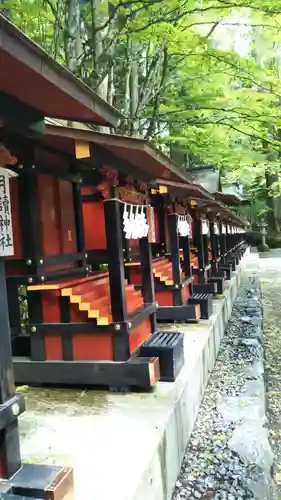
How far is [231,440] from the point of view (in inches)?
173

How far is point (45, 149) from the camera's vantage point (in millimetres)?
4777

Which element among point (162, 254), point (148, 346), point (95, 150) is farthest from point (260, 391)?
point (162, 254)

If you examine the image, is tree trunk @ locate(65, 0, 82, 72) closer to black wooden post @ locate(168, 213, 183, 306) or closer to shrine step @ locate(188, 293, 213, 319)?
black wooden post @ locate(168, 213, 183, 306)

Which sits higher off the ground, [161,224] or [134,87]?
[134,87]

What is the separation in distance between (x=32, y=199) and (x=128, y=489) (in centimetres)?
A: 307

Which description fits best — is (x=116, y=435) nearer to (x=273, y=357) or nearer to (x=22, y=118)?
(x=22, y=118)

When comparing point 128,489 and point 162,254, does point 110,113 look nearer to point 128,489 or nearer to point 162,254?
point 128,489

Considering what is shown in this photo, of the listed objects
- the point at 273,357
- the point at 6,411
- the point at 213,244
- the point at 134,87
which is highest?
the point at 134,87

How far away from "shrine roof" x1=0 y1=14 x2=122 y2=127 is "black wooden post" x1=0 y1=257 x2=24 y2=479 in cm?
102

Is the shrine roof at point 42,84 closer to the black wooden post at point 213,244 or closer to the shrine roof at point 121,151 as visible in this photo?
the shrine roof at point 121,151

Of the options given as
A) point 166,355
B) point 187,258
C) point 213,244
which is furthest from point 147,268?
point 213,244

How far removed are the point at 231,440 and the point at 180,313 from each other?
375 cm

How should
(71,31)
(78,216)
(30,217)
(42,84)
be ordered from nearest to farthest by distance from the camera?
(42,84) < (30,217) < (78,216) < (71,31)

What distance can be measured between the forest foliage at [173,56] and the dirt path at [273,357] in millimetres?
4841
